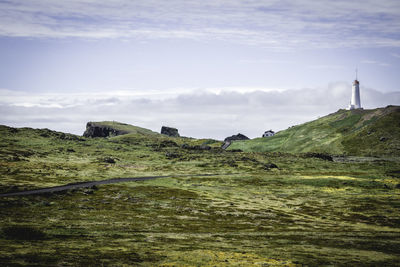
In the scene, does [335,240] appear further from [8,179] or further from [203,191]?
[8,179]

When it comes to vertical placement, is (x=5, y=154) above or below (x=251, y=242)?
above

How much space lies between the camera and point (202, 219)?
244 ft

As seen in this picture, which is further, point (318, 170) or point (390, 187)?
point (318, 170)

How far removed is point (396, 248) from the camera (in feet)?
161

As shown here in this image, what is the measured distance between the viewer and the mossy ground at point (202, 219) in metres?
42.2

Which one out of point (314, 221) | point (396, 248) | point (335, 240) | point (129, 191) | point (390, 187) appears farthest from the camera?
point (390, 187)

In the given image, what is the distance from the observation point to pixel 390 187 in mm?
123125

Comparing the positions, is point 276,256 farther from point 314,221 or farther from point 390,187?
point 390,187

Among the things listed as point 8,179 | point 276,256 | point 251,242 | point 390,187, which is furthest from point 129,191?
point 390,187

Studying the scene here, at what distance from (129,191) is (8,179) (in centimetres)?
4009

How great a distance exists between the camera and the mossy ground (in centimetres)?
4219

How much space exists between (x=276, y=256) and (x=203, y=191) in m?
72.2

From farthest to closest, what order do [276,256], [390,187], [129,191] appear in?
1. [390,187]
2. [129,191]
3. [276,256]

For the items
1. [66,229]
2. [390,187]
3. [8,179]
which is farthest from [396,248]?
[8,179]
